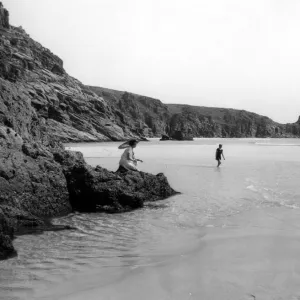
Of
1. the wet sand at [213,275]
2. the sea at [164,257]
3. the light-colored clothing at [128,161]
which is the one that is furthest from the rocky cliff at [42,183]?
the wet sand at [213,275]

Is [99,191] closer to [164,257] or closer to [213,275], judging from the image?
[164,257]

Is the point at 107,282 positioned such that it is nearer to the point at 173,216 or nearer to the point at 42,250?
the point at 42,250

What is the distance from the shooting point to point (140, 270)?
4730 mm

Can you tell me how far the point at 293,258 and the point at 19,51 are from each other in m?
124

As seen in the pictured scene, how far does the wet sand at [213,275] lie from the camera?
3955 mm

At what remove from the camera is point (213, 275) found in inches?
176

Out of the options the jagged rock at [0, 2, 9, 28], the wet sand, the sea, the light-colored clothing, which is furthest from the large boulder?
the jagged rock at [0, 2, 9, 28]

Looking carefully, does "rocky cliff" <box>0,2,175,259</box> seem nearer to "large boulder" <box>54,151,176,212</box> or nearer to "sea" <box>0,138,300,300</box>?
"large boulder" <box>54,151,176,212</box>

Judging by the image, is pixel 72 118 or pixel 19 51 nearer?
pixel 72 118

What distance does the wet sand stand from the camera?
3.96 metres

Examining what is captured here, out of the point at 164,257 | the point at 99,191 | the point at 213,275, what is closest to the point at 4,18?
the point at 99,191

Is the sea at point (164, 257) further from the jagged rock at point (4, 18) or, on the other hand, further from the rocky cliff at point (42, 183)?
the jagged rock at point (4, 18)

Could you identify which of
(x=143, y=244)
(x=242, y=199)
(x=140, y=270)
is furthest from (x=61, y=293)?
(x=242, y=199)

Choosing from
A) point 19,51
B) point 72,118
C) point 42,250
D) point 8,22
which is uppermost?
point 8,22
